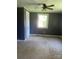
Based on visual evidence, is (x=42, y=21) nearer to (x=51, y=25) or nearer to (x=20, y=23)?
(x=51, y=25)

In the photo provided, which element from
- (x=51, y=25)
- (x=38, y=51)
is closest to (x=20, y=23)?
(x=38, y=51)

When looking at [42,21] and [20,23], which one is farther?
[42,21]

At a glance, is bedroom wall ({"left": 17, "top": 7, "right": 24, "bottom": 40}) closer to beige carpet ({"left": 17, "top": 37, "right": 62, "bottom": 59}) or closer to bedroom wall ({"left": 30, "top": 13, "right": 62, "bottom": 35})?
beige carpet ({"left": 17, "top": 37, "right": 62, "bottom": 59})

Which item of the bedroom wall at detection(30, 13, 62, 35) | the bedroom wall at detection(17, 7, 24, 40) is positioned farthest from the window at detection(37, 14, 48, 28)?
the bedroom wall at detection(17, 7, 24, 40)

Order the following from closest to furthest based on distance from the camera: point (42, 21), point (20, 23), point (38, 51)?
point (38, 51)
point (20, 23)
point (42, 21)

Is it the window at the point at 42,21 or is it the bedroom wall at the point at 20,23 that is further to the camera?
the window at the point at 42,21

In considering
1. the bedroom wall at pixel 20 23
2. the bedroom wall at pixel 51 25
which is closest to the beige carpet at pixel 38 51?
the bedroom wall at pixel 20 23

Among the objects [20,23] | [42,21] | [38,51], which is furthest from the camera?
[42,21]

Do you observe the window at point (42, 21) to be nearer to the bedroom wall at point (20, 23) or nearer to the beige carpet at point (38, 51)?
the bedroom wall at point (20, 23)

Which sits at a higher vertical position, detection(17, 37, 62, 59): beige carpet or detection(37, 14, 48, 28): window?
detection(37, 14, 48, 28): window
